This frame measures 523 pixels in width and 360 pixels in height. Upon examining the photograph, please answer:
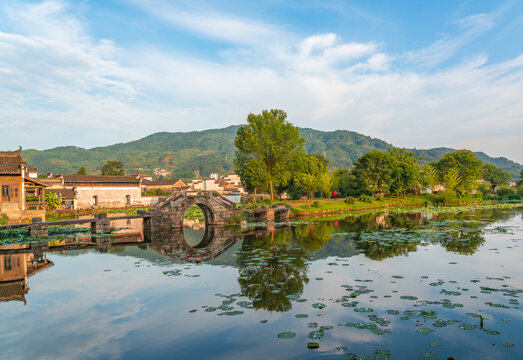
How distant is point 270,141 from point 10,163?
3714 centimetres

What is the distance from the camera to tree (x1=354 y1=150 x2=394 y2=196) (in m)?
67.6

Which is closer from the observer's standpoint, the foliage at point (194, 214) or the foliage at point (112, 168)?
the foliage at point (194, 214)

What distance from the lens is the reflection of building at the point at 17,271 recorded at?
13887mm

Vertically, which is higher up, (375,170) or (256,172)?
(256,172)

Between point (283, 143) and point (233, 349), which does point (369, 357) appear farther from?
point (283, 143)

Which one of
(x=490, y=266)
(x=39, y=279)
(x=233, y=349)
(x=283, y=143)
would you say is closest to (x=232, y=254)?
(x=39, y=279)

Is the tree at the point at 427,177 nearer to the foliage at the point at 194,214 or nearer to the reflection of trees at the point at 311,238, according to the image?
the foliage at the point at 194,214

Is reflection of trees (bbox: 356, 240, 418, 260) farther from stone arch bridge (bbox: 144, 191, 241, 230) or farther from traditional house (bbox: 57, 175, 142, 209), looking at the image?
traditional house (bbox: 57, 175, 142, 209)

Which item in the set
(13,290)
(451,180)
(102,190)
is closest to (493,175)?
(451,180)

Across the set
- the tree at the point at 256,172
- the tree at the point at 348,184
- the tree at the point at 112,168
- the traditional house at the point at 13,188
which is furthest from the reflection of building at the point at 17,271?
the tree at the point at 112,168

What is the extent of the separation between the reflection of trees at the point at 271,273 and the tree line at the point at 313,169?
35.5 m

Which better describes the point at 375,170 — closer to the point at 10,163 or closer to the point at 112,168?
the point at 10,163

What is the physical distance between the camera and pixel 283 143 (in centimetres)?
5972

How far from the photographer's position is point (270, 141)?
5878 centimetres
